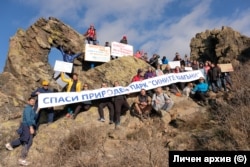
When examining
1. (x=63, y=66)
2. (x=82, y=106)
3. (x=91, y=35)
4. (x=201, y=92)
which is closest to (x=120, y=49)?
(x=91, y=35)

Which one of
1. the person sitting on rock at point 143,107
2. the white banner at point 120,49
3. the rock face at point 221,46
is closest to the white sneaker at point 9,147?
the person sitting on rock at point 143,107

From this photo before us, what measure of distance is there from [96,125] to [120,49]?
8048 mm

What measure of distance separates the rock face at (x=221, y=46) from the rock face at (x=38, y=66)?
932 centimetres

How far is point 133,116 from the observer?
1341cm

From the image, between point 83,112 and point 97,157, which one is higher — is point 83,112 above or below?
above

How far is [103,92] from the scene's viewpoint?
45.3 ft

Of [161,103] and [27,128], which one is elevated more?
[161,103]

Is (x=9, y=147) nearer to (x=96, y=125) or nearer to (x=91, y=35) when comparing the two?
(x=96, y=125)

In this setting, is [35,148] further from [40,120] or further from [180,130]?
[180,130]

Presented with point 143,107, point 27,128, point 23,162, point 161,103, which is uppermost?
point 161,103

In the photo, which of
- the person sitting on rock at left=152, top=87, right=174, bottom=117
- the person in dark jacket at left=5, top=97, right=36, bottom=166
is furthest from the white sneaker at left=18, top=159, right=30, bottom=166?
the person sitting on rock at left=152, top=87, right=174, bottom=117

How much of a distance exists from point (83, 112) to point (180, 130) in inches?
164

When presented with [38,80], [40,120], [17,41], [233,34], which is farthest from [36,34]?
[233,34]

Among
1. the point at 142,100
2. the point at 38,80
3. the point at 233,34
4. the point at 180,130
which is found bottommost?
the point at 180,130
